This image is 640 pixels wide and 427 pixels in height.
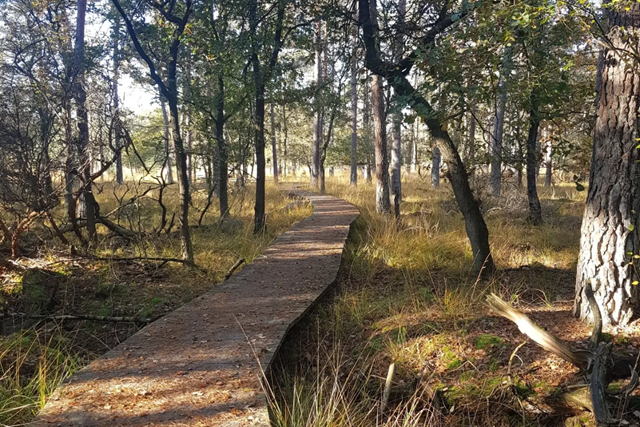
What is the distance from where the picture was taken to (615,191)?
3311mm

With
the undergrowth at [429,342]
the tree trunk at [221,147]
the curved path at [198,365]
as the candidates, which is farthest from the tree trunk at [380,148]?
the curved path at [198,365]

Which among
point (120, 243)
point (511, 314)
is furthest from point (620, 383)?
point (120, 243)

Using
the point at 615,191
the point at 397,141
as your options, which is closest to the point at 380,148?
the point at 397,141

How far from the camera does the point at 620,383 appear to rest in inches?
114

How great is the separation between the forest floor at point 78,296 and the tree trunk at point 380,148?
10.3ft

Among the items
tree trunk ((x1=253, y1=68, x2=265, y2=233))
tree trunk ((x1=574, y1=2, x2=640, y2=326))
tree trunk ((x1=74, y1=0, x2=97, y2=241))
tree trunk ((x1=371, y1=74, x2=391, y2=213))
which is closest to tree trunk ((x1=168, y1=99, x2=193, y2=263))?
tree trunk ((x1=74, y1=0, x2=97, y2=241))

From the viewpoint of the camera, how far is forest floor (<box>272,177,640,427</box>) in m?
2.88

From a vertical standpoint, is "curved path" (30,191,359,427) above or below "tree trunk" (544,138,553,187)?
below

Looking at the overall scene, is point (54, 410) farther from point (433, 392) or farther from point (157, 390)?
point (433, 392)

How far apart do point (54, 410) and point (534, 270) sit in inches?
219

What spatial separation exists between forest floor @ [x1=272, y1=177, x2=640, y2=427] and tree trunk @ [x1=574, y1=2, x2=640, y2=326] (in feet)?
1.12

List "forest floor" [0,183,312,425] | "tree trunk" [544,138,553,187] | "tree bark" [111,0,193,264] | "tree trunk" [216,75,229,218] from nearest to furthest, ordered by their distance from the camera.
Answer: "forest floor" [0,183,312,425]
"tree trunk" [544,138,553,187]
"tree bark" [111,0,193,264]
"tree trunk" [216,75,229,218]

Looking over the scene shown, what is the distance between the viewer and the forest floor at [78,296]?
315 cm

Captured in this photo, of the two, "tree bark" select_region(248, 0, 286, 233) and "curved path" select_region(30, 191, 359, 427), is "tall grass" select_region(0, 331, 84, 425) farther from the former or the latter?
"tree bark" select_region(248, 0, 286, 233)
